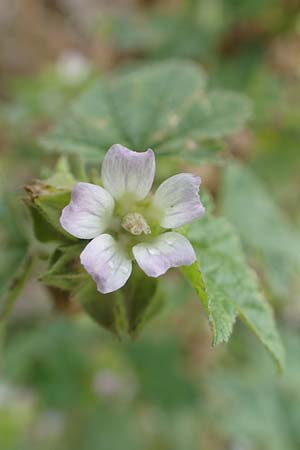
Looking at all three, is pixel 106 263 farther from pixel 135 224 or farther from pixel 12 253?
pixel 12 253

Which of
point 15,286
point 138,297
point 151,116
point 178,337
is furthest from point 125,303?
point 178,337

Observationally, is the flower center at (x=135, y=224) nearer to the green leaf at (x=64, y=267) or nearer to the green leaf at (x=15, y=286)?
the green leaf at (x=64, y=267)

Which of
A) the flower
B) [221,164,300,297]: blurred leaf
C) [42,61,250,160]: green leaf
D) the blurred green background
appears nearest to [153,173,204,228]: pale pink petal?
the flower

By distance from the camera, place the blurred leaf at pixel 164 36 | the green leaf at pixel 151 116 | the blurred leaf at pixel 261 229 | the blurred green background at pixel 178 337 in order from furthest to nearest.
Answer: the blurred leaf at pixel 164 36 < the blurred green background at pixel 178 337 < the blurred leaf at pixel 261 229 < the green leaf at pixel 151 116

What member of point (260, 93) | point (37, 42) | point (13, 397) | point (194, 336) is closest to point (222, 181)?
point (260, 93)

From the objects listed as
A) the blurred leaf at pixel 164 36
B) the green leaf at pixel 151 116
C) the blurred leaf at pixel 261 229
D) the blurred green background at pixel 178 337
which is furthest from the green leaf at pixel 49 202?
the blurred leaf at pixel 164 36

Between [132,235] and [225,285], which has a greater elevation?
[132,235]

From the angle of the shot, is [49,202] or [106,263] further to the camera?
[49,202]
